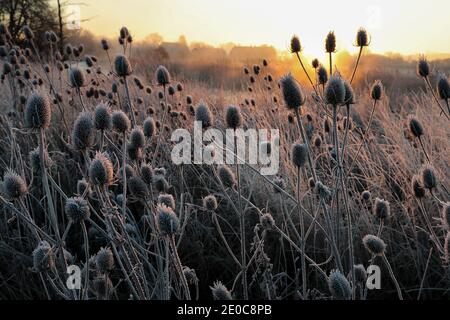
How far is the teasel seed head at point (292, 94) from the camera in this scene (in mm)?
1784

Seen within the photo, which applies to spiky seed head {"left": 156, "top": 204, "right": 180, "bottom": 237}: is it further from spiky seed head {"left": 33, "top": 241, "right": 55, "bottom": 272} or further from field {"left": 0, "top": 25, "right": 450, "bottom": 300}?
spiky seed head {"left": 33, "top": 241, "right": 55, "bottom": 272}

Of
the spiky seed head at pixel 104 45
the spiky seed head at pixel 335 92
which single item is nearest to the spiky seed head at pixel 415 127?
the spiky seed head at pixel 335 92

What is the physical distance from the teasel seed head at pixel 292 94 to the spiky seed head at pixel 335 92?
90 mm

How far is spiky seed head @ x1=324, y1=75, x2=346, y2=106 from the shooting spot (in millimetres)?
1729

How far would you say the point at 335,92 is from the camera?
1730 mm

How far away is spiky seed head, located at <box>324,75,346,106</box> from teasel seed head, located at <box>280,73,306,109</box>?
0.09 m

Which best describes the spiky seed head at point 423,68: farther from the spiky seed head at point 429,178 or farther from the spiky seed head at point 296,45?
the spiky seed head at point 429,178

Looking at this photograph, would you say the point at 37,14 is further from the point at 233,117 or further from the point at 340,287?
the point at 340,287

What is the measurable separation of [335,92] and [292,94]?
15 centimetres

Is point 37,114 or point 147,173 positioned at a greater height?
point 37,114

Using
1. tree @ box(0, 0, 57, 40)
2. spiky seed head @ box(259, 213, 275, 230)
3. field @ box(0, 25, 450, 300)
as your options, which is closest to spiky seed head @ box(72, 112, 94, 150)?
field @ box(0, 25, 450, 300)

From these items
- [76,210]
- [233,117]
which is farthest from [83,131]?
[233,117]
